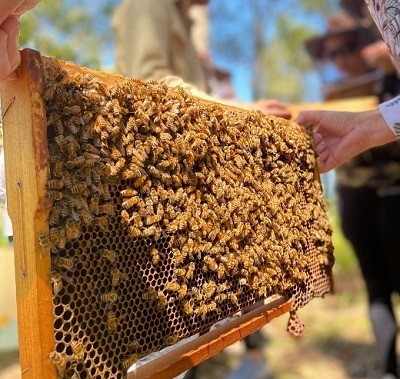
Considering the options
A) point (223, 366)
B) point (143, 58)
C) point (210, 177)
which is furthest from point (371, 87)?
point (210, 177)

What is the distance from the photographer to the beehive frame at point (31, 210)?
3.07 ft

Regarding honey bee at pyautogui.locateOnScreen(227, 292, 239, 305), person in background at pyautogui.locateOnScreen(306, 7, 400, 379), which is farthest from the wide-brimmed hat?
honey bee at pyautogui.locateOnScreen(227, 292, 239, 305)

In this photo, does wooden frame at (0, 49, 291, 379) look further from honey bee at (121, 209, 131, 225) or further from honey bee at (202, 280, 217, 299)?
honey bee at (202, 280, 217, 299)

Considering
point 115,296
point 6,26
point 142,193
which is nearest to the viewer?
point 6,26

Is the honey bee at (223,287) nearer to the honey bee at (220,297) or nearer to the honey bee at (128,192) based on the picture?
the honey bee at (220,297)

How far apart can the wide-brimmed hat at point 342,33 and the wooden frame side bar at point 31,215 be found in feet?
24.9

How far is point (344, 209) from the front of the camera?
3336 millimetres

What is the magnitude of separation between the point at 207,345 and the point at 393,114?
43.6 inches

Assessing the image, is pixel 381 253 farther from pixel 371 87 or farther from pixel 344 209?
pixel 371 87

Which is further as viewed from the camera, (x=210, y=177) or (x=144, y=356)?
(x=210, y=177)

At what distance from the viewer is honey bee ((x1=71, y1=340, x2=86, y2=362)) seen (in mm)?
978

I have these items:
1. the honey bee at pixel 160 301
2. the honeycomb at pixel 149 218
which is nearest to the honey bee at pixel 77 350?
the honeycomb at pixel 149 218

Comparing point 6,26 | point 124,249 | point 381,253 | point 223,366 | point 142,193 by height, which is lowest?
point 223,366

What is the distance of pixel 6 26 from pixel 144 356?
752mm
